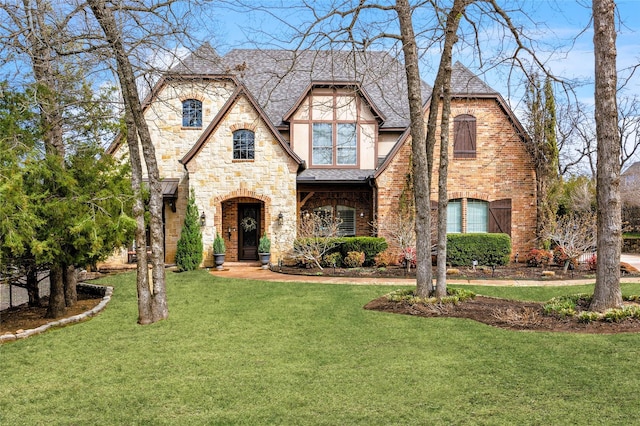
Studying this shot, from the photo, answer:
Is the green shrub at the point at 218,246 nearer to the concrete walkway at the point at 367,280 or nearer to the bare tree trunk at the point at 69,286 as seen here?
the concrete walkway at the point at 367,280

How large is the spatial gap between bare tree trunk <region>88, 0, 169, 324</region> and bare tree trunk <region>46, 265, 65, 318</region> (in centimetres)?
248

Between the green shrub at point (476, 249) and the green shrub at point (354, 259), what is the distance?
2986mm

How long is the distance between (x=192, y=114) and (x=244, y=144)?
309 cm

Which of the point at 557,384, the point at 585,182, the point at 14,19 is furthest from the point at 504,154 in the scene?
the point at 585,182

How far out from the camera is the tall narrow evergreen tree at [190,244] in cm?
1728

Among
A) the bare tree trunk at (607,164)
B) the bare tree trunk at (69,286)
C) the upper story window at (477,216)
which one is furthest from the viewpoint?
the upper story window at (477,216)

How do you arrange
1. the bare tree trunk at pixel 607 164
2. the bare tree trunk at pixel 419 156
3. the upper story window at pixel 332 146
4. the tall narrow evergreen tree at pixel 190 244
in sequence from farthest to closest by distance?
the upper story window at pixel 332 146, the tall narrow evergreen tree at pixel 190 244, the bare tree trunk at pixel 419 156, the bare tree trunk at pixel 607 164

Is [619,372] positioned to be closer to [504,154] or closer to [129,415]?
[129,415]

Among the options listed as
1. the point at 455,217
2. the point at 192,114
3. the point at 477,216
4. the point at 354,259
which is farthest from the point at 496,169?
the point at 192,114

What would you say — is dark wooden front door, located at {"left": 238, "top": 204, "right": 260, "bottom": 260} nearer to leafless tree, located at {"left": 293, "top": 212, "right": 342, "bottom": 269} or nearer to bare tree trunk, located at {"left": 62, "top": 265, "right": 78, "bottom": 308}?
leafless tree, located at {"left": 293, "top": 212, "right": 342, "bottom": 269}

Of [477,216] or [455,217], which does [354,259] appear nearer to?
[455,217]

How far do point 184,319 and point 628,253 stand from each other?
2479cm

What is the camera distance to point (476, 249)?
682 inches

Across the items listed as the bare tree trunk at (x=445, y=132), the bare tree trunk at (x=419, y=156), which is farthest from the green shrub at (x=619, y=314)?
the bare tree trunk at (x=419, y=156)
